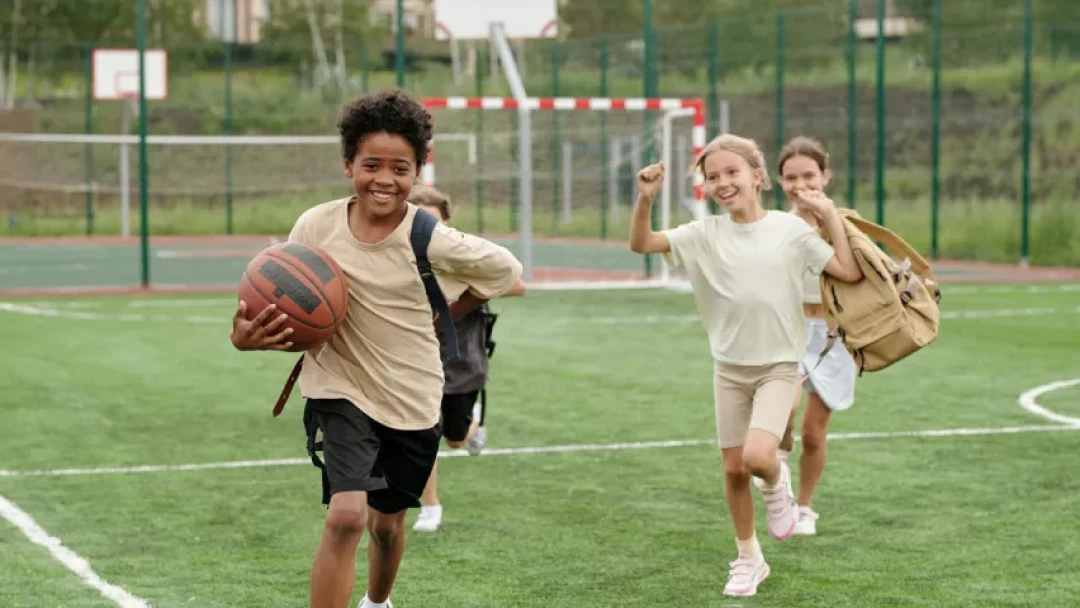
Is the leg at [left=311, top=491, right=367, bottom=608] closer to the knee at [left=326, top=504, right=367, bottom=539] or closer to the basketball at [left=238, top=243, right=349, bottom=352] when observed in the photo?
the knee at [left=326, top=504, right=367, bottom=539]

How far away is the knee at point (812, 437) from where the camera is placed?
731 cm

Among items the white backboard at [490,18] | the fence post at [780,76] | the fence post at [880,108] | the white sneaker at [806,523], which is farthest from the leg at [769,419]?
the fence post at [780,76]

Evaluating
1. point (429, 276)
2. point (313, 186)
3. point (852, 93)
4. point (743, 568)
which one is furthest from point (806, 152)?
point (313, 186)

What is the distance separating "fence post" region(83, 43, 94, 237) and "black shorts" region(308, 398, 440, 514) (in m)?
26.0

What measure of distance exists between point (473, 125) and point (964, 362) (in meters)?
15.2

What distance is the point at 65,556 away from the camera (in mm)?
6664

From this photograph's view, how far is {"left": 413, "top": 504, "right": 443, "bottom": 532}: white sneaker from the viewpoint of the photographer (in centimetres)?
722

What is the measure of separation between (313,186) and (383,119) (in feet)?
90.3

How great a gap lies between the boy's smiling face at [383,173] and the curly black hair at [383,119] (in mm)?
23

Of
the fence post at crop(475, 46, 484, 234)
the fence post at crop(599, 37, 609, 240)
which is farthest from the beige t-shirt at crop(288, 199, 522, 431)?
the fence post at crop(599, 37, 609, 240)

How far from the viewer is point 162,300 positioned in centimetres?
1972

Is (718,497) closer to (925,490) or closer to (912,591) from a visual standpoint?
(925,490)

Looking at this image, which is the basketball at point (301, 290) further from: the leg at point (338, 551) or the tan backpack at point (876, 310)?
the tan backpack at point (876, 310)

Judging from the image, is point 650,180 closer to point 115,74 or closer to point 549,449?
point 549,449
